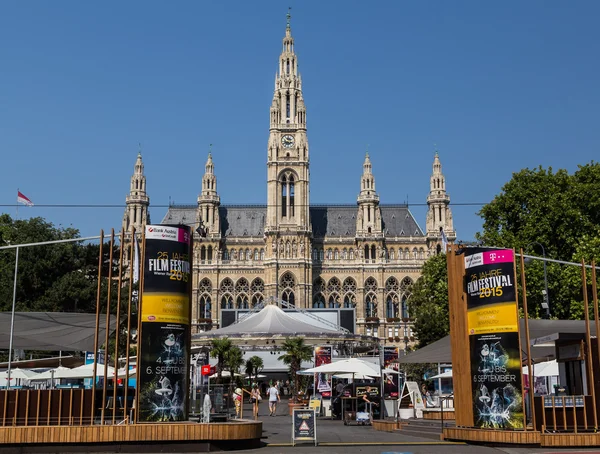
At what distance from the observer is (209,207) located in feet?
338

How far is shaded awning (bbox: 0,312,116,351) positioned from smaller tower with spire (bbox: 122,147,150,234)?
77.4 meters

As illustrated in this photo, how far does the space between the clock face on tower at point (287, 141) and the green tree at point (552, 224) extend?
50904mm

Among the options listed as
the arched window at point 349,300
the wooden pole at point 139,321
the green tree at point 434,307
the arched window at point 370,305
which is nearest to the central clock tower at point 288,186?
the arched window at point 349,300

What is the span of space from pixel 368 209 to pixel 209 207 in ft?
69.6

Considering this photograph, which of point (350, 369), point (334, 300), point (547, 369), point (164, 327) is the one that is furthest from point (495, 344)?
point (334, 300)

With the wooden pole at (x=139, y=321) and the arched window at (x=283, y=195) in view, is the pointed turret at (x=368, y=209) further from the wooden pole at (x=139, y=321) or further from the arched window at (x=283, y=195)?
the wooden pole at (x=139, y=321)

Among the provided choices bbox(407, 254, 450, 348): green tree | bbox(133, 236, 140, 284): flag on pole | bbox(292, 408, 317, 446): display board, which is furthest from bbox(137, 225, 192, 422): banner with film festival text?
bbox(407, 254, 450, 348): green tree

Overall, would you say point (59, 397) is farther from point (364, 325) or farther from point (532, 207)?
point (364, 325)

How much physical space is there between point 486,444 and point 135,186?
297 feet

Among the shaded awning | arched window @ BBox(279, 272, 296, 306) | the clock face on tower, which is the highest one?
the clock face on tower

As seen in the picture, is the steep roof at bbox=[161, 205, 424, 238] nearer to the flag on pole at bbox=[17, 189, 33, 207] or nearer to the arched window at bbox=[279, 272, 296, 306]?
the arched window at bbox=[279, 272, 296, 306]

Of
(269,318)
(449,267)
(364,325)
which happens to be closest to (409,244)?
(364,325)

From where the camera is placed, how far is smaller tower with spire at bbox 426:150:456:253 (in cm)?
10156

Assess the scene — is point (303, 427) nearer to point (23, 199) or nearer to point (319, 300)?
point (23, 199)
